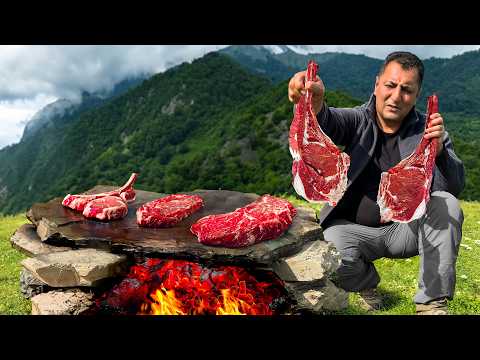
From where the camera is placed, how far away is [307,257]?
417 cm

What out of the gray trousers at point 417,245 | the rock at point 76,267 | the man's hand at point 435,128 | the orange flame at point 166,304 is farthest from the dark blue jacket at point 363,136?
the rock at point 76,267

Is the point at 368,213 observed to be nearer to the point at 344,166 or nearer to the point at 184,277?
the point at 344,166

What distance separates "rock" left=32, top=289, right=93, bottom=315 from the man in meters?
2.55

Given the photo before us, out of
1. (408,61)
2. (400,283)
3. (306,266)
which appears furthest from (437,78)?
(306,266)

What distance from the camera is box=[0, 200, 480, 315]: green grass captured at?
15.7ft

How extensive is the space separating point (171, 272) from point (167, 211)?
63 centimetres

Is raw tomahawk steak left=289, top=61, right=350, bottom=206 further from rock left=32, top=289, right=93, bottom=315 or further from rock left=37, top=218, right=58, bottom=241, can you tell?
Answer: rock left=37, top=218, right=58, bottom=241

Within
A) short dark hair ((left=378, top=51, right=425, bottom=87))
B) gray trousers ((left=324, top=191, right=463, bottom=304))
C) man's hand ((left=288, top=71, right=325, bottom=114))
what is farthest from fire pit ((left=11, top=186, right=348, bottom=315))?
short dark hair ((left=378, top=51, right=425, bottom=87))

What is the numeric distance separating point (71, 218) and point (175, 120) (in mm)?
55371

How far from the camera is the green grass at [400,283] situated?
477 cm

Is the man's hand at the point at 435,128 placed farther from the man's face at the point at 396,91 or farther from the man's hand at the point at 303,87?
the man's hand at the point at 303,87

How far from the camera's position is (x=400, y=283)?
220 inches

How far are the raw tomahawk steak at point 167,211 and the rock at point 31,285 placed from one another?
3.78 feet

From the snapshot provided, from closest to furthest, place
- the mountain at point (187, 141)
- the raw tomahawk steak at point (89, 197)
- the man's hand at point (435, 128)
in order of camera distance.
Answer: the man's hand at point (435, 128), the raw tomahawk steak at point (89, 197), the mountain at point (187, 141)
